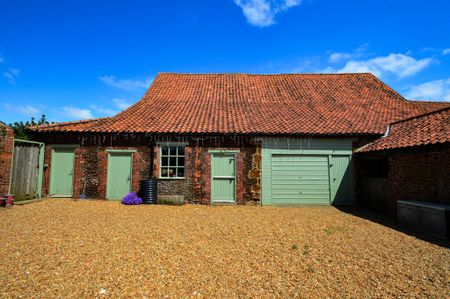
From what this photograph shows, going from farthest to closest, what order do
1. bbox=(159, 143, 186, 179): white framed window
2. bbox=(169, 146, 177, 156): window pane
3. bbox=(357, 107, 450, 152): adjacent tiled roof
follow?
bbox=(169, 146, 177, 156): window pane, bbox=(159, 143, 186, 179): white framed window, bbox=(357, 107, 450, 152): adjacent tiled roof

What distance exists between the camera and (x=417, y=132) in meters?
8.27

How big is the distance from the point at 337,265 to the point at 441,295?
135 centimetres

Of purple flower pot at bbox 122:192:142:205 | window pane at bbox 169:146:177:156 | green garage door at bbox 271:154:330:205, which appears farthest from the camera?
window pane at bbox 169:146:177:156

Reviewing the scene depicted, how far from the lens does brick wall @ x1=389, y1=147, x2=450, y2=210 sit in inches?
252

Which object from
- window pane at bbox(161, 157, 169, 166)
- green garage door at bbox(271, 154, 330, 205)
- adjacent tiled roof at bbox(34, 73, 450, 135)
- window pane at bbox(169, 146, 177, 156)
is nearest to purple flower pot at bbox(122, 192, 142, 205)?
window pane at bbox(161, 157, 169, 166)

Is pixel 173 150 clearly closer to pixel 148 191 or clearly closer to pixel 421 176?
pixel 148 191

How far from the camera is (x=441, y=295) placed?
3219 millimetres

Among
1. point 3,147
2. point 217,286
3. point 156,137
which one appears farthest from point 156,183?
point 217,286

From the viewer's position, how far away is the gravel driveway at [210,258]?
3.27 m

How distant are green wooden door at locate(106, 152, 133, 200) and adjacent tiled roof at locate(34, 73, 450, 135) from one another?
1.32 meters

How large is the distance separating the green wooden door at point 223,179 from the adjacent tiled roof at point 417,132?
5.82m

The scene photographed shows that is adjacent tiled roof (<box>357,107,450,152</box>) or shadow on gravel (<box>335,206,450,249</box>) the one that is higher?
adjacent tiled roof (<box>357,107,450,152</box>)

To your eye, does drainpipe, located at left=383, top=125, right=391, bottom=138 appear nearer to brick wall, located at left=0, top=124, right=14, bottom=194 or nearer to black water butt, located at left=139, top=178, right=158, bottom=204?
black water butt, located at left=139, top=178, right=158, bottom=204

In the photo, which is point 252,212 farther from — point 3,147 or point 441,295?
point 3,147
